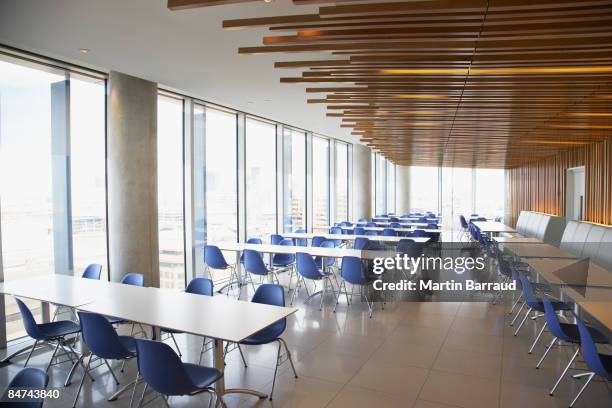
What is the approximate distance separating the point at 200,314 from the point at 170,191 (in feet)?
15.9

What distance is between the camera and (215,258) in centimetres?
754

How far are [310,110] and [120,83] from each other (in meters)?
4.14

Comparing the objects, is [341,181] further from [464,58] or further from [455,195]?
[464,58]

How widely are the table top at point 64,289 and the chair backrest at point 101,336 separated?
1.97ft

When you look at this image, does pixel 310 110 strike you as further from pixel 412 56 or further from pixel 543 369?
pixel 543 369

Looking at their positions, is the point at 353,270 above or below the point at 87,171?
below

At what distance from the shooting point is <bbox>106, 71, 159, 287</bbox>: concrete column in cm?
617

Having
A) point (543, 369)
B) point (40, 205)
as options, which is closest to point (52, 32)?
point (40, 205)

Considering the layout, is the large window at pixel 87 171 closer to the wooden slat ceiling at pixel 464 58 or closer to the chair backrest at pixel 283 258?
the chair backrest at pixel 283 258

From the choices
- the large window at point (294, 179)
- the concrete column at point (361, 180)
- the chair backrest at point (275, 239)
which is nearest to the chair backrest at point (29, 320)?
the chair backrest at point (275, 239)

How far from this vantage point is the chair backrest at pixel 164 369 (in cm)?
289

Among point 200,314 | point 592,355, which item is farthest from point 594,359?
point 200,314

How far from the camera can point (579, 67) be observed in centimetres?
368

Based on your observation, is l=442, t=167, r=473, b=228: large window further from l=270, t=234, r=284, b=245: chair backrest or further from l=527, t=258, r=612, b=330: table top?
l=527, t=258, r=612, b=330: table top
